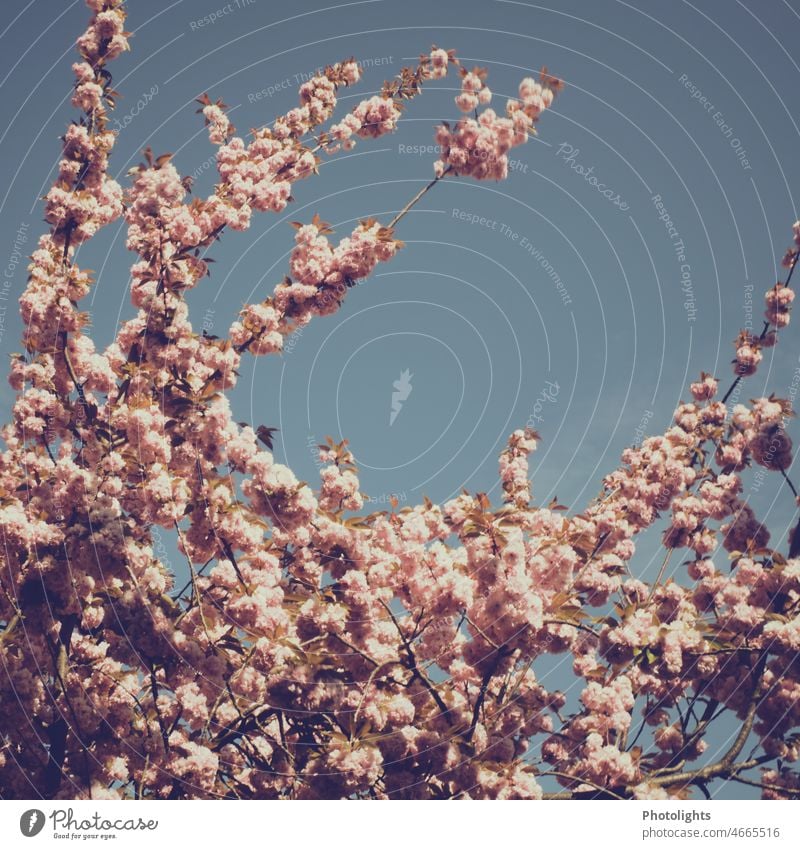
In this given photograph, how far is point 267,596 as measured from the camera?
6676 millimetres

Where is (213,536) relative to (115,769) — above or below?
above

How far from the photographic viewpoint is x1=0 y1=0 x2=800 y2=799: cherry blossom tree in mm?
6520

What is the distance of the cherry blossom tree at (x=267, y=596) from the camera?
21.4ft

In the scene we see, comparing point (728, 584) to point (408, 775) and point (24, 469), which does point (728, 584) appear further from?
point (24, 469)

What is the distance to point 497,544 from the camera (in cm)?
634

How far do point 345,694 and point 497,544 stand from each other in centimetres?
215
